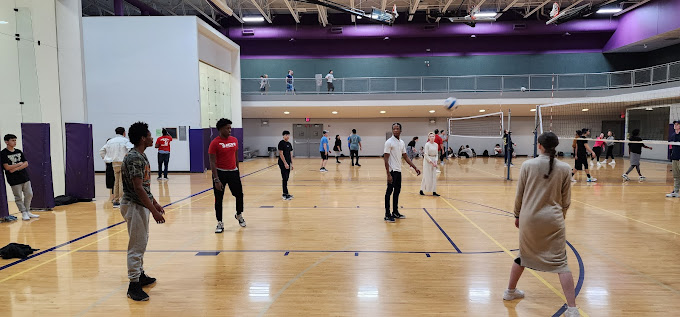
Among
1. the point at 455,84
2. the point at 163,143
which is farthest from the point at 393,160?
the point at 455,84

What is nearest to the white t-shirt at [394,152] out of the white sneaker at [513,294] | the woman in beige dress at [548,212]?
the white sneaker at [513,294]

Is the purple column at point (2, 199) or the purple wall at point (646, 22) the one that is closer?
the purple column at point (2, 199)

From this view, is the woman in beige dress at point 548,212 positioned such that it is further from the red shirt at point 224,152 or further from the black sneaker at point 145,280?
the red shirt at point 224,152

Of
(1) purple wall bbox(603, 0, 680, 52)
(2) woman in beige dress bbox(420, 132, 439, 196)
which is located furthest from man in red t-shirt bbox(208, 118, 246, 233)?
(1) purple wall bbox(603, 0, 680, 52)

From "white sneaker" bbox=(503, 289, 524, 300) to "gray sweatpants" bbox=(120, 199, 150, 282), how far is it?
3724mm

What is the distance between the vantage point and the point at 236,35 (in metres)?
27.1

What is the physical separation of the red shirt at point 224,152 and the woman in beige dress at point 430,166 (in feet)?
17.6

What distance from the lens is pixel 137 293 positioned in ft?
12.9

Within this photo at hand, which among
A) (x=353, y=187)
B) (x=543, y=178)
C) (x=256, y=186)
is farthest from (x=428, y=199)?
(x=543, y=178)

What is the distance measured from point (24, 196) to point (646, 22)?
95.6 feet

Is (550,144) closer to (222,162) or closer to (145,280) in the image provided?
(145,280)

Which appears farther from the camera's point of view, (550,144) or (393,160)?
(393,160)

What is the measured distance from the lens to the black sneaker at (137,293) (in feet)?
12.9

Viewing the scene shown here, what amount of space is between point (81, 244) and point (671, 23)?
1060 inches
